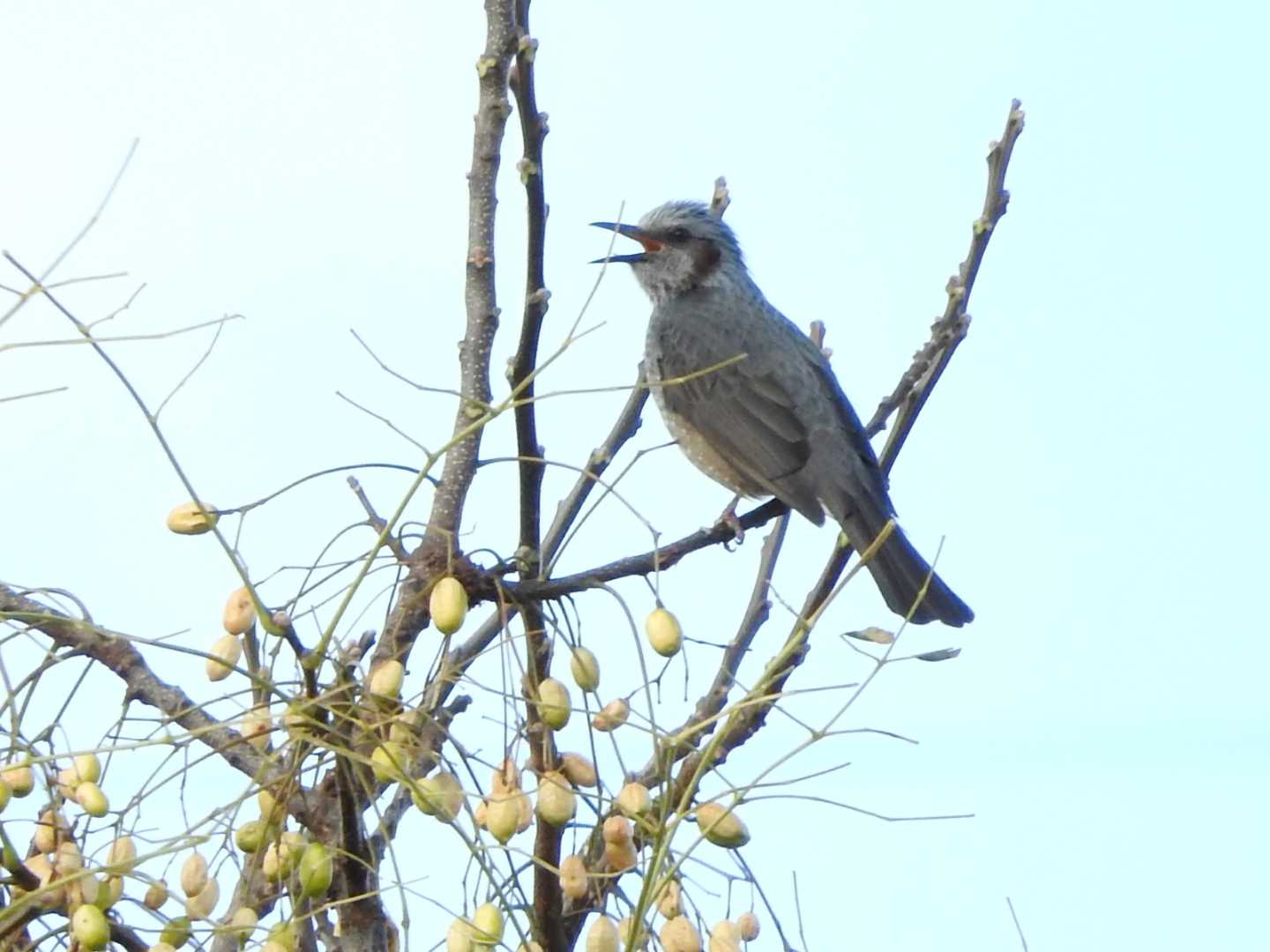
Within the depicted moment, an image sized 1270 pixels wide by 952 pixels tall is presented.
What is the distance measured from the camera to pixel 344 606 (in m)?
1.65

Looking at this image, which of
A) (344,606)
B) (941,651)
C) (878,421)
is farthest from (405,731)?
(878,421)

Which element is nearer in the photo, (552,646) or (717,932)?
(717,932)

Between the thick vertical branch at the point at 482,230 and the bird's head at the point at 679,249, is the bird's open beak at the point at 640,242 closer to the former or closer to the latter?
the bird's head at the point at 679,249

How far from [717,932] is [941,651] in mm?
533

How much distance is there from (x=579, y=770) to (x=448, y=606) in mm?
289

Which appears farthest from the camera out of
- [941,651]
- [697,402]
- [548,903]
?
[697,402]

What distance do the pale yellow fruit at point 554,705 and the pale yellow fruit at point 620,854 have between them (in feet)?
0.69

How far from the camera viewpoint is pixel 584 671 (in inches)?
79.7

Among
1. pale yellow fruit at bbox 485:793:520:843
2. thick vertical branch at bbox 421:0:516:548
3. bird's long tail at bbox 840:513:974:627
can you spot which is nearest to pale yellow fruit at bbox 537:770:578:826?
pale yellow fruit at bbox 485:793:520:843

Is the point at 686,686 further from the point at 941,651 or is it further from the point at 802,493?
the point at 802,493

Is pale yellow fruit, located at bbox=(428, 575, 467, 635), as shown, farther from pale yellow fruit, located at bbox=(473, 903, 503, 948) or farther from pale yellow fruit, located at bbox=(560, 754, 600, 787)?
pale yellow fruit, located at bbox=(473, 903, 503, 948)

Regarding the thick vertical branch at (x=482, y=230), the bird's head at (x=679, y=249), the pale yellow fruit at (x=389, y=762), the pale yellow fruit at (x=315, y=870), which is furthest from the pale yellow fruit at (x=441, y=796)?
the bird's head at (x=679, y=249)

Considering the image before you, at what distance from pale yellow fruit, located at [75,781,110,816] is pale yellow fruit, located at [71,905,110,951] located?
20cm

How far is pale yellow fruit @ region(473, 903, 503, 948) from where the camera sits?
1.81m
